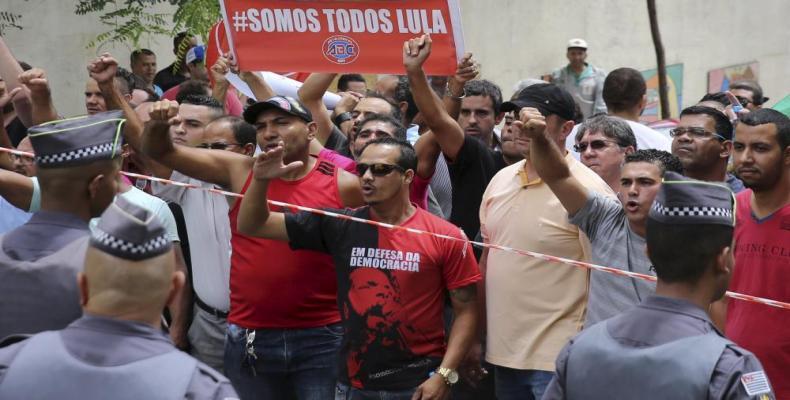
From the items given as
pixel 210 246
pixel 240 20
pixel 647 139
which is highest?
pixel 240 20

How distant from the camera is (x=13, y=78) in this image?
8.20 meters

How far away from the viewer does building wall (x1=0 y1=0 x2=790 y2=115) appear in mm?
15164

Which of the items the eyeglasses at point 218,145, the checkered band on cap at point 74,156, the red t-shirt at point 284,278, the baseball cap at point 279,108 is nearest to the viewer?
the checkered band on cap at point 74,156

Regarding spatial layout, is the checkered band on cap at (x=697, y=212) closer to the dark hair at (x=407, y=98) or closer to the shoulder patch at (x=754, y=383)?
the shoulder patch at (x=754, y=383)

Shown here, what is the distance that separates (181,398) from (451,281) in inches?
111

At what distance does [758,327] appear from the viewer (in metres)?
5.91

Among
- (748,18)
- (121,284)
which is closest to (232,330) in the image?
(121,284)

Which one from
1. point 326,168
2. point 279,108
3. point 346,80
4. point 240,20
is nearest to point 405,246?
point 326,168

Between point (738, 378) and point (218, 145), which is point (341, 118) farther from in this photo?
point (738, 378)

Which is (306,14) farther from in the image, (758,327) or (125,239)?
(125,239)

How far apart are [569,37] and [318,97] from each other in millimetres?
8845

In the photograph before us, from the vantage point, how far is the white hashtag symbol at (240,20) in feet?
25.1

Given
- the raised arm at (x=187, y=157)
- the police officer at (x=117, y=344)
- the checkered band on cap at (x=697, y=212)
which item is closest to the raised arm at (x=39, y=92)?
the raised arm at (x=187, y=157)

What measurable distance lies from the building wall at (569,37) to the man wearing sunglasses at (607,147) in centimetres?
862
